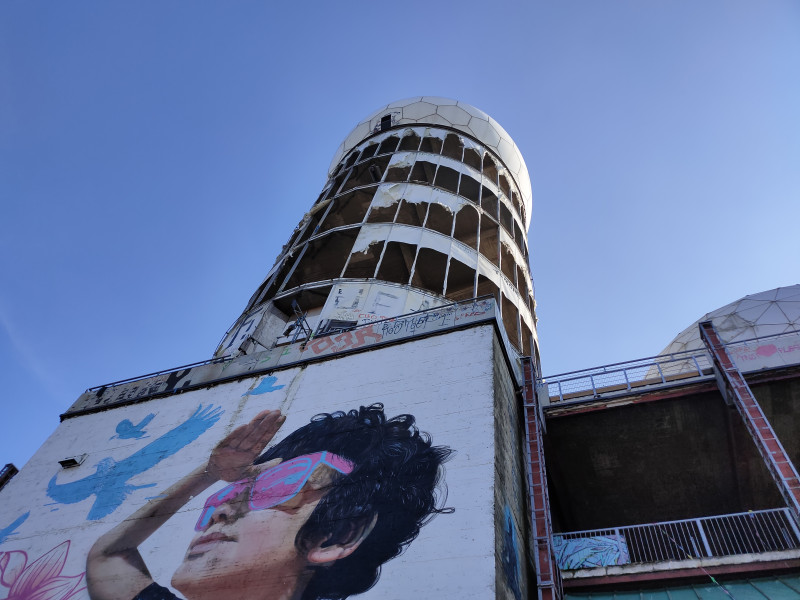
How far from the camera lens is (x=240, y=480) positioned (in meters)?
14.1

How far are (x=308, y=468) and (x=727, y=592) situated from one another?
30.0ft

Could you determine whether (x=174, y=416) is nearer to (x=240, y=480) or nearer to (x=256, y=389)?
(x=256, y=389)

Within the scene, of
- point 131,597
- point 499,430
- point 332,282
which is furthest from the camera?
point 332,282

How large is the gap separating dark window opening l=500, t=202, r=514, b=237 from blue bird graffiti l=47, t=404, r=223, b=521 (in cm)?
1795

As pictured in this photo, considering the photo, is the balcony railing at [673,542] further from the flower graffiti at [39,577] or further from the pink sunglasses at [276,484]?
the flower graffiti at [39,577]

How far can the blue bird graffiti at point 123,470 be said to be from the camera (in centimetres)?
1534

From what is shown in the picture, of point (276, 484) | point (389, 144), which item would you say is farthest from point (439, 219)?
point (276, 484)

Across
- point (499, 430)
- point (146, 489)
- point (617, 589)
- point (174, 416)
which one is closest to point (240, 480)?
point (146, 489)

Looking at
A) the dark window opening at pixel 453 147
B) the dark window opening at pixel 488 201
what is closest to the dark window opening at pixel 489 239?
the dark window opening at pixel 488 201

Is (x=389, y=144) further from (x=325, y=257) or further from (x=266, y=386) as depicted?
(x=266, y=386)

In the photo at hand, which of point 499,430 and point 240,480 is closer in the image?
point 499,430

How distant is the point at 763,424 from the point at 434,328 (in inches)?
323

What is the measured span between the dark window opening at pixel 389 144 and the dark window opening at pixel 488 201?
19.6 ft

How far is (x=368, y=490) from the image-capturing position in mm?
12664
